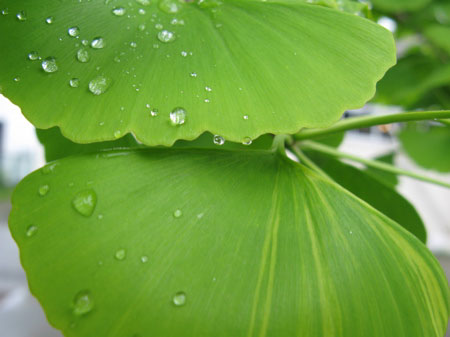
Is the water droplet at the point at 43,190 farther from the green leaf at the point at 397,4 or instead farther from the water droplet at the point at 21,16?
the green leaf at the point at 397,4

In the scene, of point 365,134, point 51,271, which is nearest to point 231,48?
point 51,271

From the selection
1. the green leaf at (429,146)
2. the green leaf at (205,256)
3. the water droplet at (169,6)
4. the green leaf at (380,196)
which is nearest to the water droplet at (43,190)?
the green leaf at (205,256)

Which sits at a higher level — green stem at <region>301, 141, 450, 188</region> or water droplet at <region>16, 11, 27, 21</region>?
water droplet at <region>16, 11, 27, 21</region>

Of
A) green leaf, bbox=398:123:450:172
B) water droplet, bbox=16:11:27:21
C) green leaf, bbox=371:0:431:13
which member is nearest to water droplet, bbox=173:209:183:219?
water droplet, bbox=16:11:27:21

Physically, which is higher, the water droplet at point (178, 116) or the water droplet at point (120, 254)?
the water droplet at point (178, 116)

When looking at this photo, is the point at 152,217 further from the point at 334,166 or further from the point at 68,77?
the point at 334,166

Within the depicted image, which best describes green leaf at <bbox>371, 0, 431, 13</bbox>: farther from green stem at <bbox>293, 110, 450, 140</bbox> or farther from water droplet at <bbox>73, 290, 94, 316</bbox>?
water droplet at <bbox>73, 290, 94, 316</bbox>
